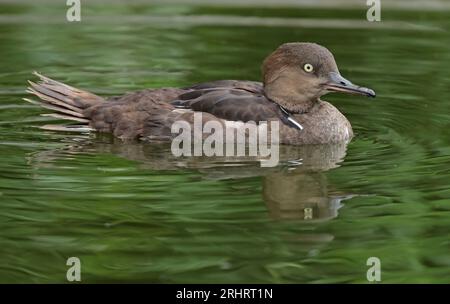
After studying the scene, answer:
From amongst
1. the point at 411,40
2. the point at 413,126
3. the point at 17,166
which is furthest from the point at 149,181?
the point at 411,40

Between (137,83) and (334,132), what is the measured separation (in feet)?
9.14

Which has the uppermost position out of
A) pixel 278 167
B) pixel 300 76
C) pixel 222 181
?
pixel 300 76

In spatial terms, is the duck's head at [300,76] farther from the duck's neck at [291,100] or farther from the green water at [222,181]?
the green water at [222,181]

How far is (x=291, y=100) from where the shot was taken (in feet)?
31.7

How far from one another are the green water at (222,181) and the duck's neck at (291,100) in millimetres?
457

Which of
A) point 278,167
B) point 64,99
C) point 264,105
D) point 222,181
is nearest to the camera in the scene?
point 222,181

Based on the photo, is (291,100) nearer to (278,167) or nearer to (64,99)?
(278,167)

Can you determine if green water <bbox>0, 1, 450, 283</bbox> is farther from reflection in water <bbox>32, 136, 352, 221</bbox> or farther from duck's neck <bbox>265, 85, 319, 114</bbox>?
duck's neck <bbox>265, 85, 319, 114</bbox>

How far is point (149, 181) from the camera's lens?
8.20 metres

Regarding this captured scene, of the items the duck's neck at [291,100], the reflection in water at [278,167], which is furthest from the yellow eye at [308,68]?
the reflection in water at [278,167]

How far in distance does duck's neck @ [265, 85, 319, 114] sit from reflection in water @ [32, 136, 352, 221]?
16.0 inches

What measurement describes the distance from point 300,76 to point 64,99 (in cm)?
214

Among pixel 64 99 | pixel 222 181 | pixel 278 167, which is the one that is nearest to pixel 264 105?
pixel 278 167
